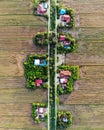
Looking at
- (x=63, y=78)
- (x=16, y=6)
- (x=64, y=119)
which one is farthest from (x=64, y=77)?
(x=16, y=6)

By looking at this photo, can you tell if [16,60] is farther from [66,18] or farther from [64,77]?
[66,18]

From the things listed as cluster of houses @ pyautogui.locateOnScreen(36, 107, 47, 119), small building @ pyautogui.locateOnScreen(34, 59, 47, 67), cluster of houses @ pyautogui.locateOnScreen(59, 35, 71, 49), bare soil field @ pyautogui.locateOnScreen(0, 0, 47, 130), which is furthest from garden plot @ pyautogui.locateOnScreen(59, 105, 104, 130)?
cluster of houses @ pyautogui.locateOnScreen(59, 35, 71, 49)

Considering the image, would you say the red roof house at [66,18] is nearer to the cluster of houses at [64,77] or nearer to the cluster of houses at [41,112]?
the cluster of houses at [64,77]

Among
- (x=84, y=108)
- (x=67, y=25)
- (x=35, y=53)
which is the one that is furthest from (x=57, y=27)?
(x=84, y=108)

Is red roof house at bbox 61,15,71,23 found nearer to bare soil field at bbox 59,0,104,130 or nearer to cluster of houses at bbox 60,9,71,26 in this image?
cluster of houses at bbox 60,9,71,26

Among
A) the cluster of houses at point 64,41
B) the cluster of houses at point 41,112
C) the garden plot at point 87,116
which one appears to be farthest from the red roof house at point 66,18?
the cluster of houses at point 41,112
